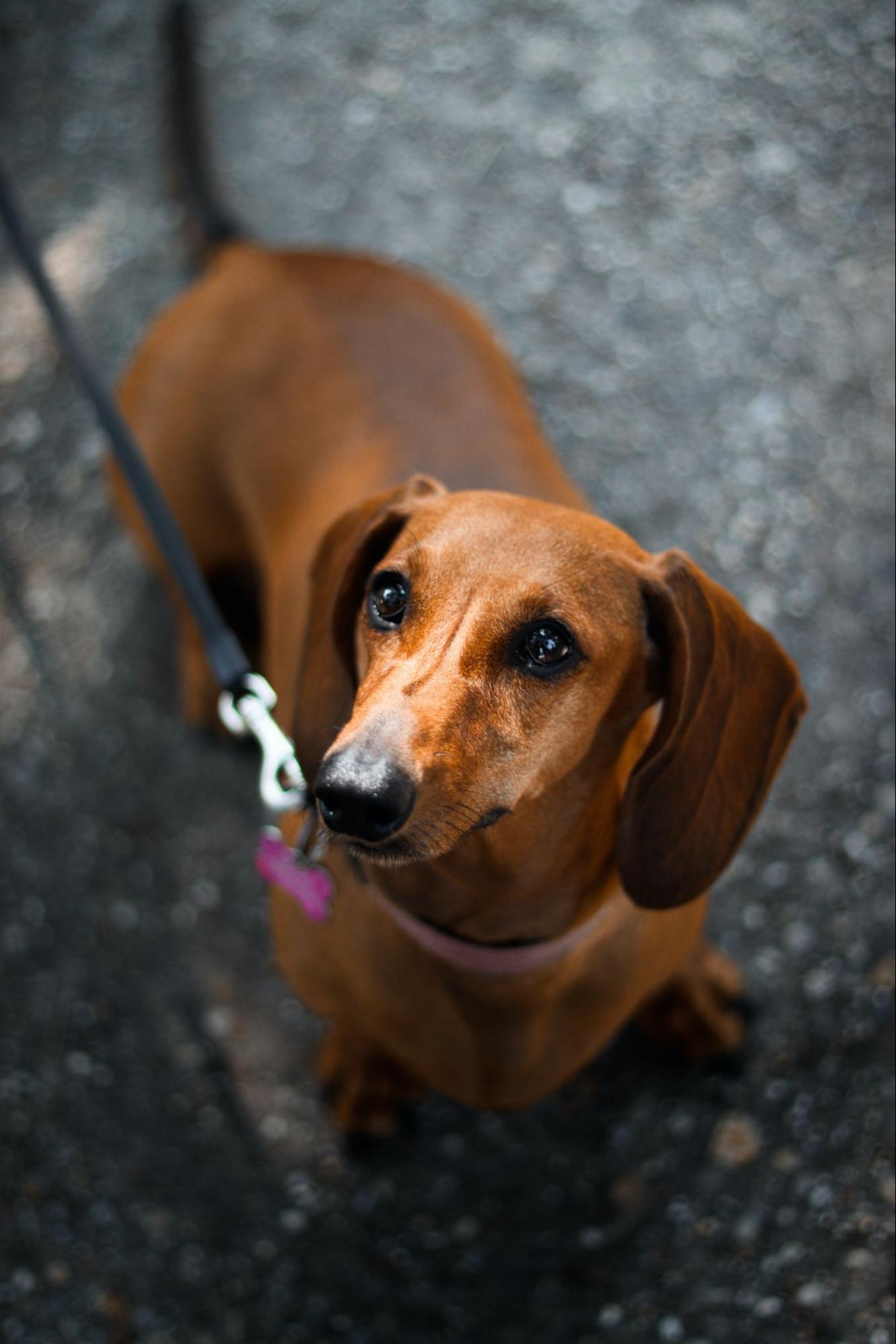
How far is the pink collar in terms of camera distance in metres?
1.80

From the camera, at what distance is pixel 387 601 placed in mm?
1607

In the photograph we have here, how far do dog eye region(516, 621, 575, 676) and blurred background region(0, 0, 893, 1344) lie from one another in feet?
4.71

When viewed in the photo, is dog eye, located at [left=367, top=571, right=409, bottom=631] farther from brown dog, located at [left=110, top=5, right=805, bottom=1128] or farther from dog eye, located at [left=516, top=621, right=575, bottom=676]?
dog eye, located at [left=516, top=621, right=575, bottom=676]

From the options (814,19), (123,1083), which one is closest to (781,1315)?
(123,1083)

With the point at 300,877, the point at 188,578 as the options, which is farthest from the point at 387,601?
the point at 188,578

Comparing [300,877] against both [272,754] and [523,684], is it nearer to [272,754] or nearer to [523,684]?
[272,754]

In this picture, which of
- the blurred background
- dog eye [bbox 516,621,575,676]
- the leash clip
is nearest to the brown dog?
dog eye [bbox 516,621,575,676]

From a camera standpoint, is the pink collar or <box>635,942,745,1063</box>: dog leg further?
<box>635,942,745,1063</box>: dog leg

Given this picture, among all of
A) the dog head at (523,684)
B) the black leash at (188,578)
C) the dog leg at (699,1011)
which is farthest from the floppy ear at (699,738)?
the dog leg at (699,1011)

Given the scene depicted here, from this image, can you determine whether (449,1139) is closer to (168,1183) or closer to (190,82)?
(168,1183)

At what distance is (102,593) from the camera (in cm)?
337

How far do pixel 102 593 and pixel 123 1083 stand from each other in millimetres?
1384

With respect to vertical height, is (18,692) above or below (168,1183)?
above

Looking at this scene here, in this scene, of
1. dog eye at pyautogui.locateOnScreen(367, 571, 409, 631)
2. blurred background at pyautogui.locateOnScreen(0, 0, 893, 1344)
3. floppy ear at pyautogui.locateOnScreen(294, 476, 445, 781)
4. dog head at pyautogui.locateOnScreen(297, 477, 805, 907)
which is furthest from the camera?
blurred background at pyautogui.locateOnScreen(0, 0, 893, 1344)
